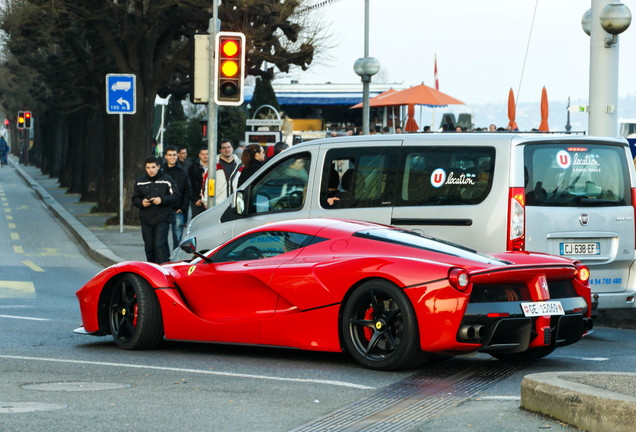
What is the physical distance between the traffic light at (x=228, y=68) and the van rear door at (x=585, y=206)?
5670 millimetres

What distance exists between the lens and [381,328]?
812 cm

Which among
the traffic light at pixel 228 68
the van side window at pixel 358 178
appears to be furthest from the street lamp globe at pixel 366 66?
the van side window at pixel 358 178

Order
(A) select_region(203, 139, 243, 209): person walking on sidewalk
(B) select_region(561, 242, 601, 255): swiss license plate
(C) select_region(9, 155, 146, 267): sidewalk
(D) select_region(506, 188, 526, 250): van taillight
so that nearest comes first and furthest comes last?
(D) select_region(506, 188, 526, 250): van taillight < (B) select_region(561, 242, 601, 255): swiss license plate < (A) select_region(203, 139, 243, 209): person walking on sidewalk < (C) select_region(9, 155, 146, 267): sidewalk

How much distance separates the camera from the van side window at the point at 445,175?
10258mm

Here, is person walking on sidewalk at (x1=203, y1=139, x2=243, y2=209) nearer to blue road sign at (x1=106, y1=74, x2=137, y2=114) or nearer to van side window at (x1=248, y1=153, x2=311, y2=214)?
van side window at (x1=248, y1=153, x2=311, y2=214)

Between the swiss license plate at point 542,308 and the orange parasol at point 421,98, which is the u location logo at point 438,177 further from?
the orange parasol at point 421,98

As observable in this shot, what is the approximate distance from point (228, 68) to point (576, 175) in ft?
19.7

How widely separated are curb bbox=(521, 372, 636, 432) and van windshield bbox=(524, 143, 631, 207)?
3.49 metres

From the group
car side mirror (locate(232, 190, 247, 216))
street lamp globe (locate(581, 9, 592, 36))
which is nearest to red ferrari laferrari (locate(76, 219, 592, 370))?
car side mirror (locate(232, 190, 247, 216))

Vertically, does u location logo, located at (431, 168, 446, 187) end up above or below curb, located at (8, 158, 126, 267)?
above

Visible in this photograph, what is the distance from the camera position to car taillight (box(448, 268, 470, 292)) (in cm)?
777

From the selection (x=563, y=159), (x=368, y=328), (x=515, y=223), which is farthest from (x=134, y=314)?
(x=563, y=159)

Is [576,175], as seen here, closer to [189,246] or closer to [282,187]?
[282,187]

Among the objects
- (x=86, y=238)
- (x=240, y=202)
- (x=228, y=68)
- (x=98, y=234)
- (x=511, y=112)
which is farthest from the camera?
(x=511, y=112)
